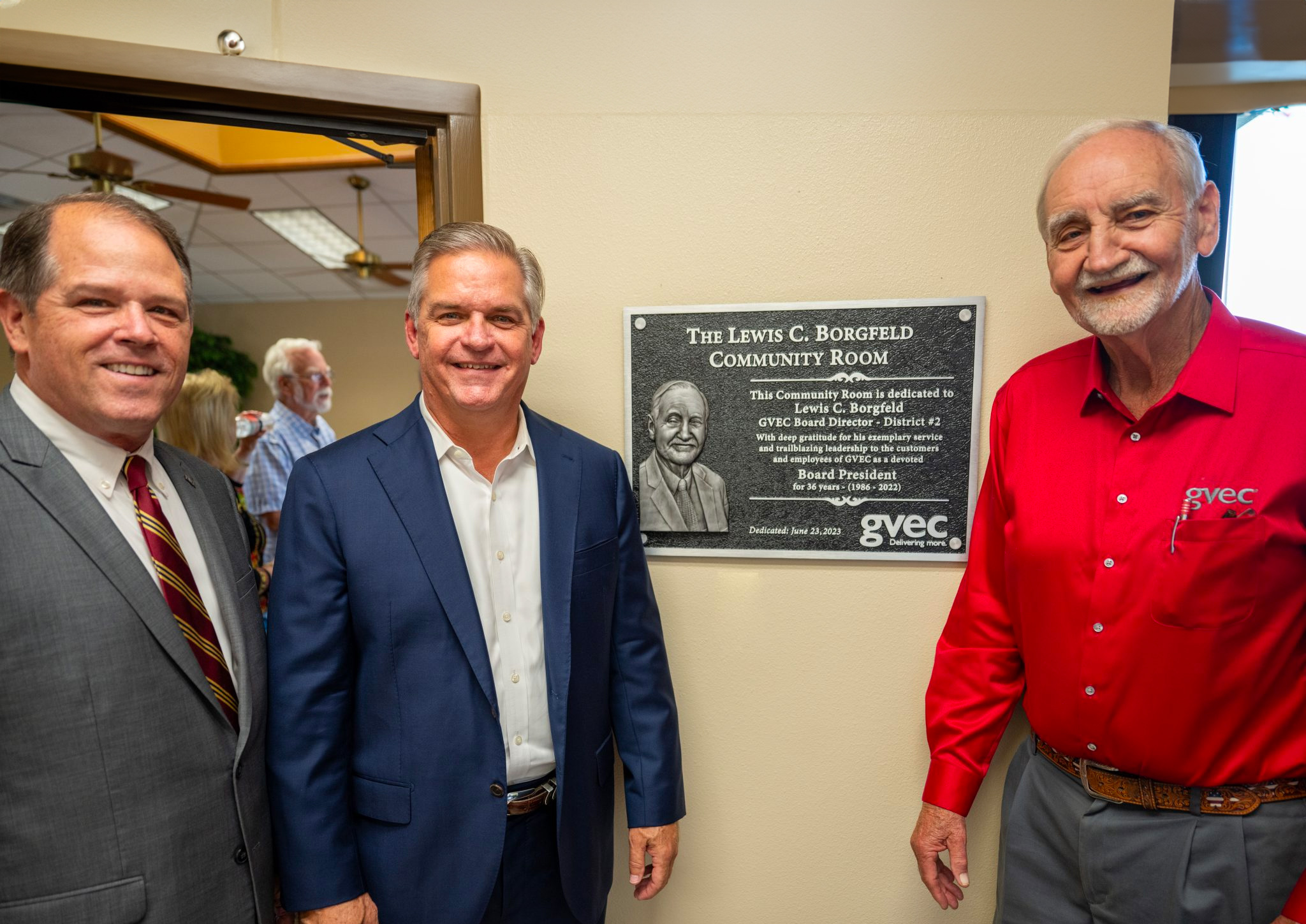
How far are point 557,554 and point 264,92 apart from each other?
1256 millimetres

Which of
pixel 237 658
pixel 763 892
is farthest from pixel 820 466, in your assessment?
pixel 237 658

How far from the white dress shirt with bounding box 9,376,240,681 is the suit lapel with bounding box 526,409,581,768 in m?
0.55

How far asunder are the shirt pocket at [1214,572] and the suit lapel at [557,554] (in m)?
1.10

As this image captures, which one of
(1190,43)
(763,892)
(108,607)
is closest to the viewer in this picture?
(108,607)

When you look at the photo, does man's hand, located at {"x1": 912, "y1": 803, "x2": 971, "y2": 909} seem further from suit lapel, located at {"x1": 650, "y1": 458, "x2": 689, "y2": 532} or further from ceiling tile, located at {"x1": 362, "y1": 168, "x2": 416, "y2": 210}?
ceiling tile, located at {"x1": 362, "y1": 168, "x2": 416, "y2": 210}

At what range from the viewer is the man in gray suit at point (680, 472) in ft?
5.79

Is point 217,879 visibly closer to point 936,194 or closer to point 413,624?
point 413,624

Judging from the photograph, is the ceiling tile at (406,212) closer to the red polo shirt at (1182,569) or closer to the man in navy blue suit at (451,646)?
the man in navy blue suit at (451,646)

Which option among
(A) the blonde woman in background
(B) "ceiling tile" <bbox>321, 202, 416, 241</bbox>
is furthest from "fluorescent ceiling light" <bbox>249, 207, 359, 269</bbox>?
(A) the blonde woman in background

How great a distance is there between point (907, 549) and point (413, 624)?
1149 millimetres

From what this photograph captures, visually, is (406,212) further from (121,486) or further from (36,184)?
(121,486)

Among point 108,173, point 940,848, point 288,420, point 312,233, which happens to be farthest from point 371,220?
point 940,848

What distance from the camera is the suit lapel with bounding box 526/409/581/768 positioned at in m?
1.39

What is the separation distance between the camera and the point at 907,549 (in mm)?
1737
